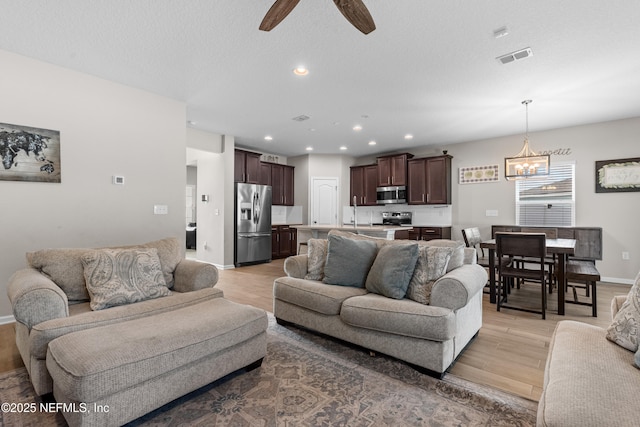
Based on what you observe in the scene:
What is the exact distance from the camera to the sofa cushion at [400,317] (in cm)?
198

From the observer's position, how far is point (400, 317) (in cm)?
209

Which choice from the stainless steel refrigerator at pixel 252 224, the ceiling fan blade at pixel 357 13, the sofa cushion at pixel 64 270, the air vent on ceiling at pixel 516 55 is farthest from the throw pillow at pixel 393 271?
the stainless steel refrigerator at pixel 252 224

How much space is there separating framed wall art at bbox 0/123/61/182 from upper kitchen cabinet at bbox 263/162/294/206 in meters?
4.43

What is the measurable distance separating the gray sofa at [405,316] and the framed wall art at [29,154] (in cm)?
282

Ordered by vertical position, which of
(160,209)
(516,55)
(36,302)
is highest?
(516,55)

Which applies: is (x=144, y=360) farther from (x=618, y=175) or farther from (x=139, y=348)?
(x=618, y=175)

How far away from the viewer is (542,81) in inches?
139

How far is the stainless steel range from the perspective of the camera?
7.20 m

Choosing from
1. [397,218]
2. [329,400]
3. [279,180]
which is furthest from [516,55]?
[279,180]

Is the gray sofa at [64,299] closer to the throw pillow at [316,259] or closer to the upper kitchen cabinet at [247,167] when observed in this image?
the throw pillow at [316,259]

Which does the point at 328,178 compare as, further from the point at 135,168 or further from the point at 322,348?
the point at 322,348

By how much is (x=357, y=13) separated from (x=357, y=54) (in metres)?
1.10

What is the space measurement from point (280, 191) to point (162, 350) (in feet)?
20.5

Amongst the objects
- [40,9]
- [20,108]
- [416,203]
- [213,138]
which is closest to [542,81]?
[416,203]
